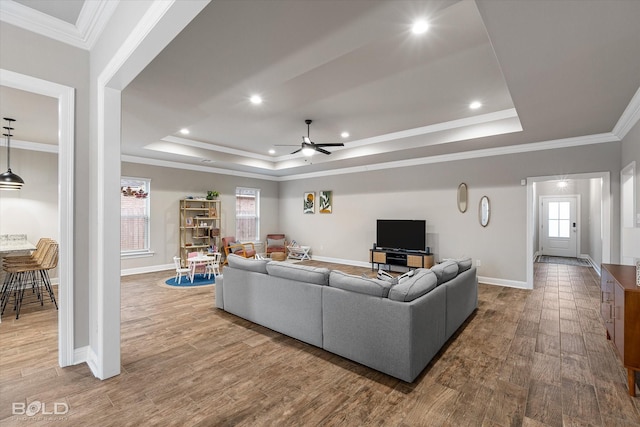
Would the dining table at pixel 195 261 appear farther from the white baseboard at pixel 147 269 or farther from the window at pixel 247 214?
the window at pixel 247 214

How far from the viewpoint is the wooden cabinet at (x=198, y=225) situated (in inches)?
290

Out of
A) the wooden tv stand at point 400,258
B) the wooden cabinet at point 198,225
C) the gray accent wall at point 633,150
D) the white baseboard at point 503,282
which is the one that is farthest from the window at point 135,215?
the gray accent wall at point 633,150

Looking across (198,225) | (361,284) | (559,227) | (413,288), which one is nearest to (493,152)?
Answer: (413,288)

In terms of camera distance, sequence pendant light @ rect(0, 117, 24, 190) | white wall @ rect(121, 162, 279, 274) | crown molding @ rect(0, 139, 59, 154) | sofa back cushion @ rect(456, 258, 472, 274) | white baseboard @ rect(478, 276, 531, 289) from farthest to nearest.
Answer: white wall @ rect(121, 162, 279, 274) < white baseboard @ rect(478, 276, 531, 289) < crown molding @ rect(0, 139, 59, 154) < pendant light @ rect(0, 117, 24, 190) < sofa back cushion @ rect(456, 258, 472, 274)

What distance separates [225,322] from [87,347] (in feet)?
4.69

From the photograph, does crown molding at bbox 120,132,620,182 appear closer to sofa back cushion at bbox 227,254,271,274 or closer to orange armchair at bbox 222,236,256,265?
orange armchair at bbox 222,236,256,265

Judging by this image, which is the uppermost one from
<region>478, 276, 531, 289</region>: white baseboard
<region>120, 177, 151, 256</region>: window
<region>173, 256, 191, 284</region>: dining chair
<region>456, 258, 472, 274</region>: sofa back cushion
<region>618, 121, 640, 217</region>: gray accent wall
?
<region>618, 121, 640, 217</region>: gray accent wall

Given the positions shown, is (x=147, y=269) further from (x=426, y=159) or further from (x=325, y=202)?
(x=426, y=159)

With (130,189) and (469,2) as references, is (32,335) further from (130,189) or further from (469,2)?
(469,2)

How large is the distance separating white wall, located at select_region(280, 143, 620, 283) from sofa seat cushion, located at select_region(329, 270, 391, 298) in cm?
422

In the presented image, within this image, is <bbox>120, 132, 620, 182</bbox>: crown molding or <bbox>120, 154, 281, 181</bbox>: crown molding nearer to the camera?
<bbox>120, 132, 620, 182</bbox>: crown molding

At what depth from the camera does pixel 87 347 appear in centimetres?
272

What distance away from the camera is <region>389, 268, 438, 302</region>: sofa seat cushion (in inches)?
97.9

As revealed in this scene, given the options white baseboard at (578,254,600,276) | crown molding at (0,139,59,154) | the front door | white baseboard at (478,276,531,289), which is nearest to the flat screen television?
white baseboard at (478,276,531,289)
